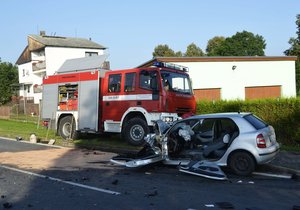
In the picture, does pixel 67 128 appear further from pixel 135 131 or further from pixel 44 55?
pixel 44 55

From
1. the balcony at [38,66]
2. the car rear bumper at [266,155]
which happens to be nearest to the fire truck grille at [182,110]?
the car rear bumper at [266,155]

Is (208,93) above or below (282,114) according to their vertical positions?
above

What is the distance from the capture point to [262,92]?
3027cm

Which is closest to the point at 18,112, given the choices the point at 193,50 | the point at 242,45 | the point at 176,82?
the point at 176,82

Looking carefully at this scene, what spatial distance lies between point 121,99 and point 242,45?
69422mm

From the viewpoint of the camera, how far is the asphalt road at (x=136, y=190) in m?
7.00

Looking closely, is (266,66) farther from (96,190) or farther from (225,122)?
(96,190)

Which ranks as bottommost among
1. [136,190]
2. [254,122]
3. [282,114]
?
[136,190]

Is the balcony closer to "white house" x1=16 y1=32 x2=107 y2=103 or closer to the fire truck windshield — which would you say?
"white house" x1=16 y1=32 x2=107 y2=103

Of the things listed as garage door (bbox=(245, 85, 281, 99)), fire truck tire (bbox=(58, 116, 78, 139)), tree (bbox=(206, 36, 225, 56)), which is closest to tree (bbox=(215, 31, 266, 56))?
tree (bbox=(206, 36, 225, 56))

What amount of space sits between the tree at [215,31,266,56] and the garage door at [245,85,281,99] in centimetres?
4621

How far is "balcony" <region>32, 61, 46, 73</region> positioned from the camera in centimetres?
6141

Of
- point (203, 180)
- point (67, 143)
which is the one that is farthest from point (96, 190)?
point (67, 143)

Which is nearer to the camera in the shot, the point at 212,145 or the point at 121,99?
the point at 212,145
